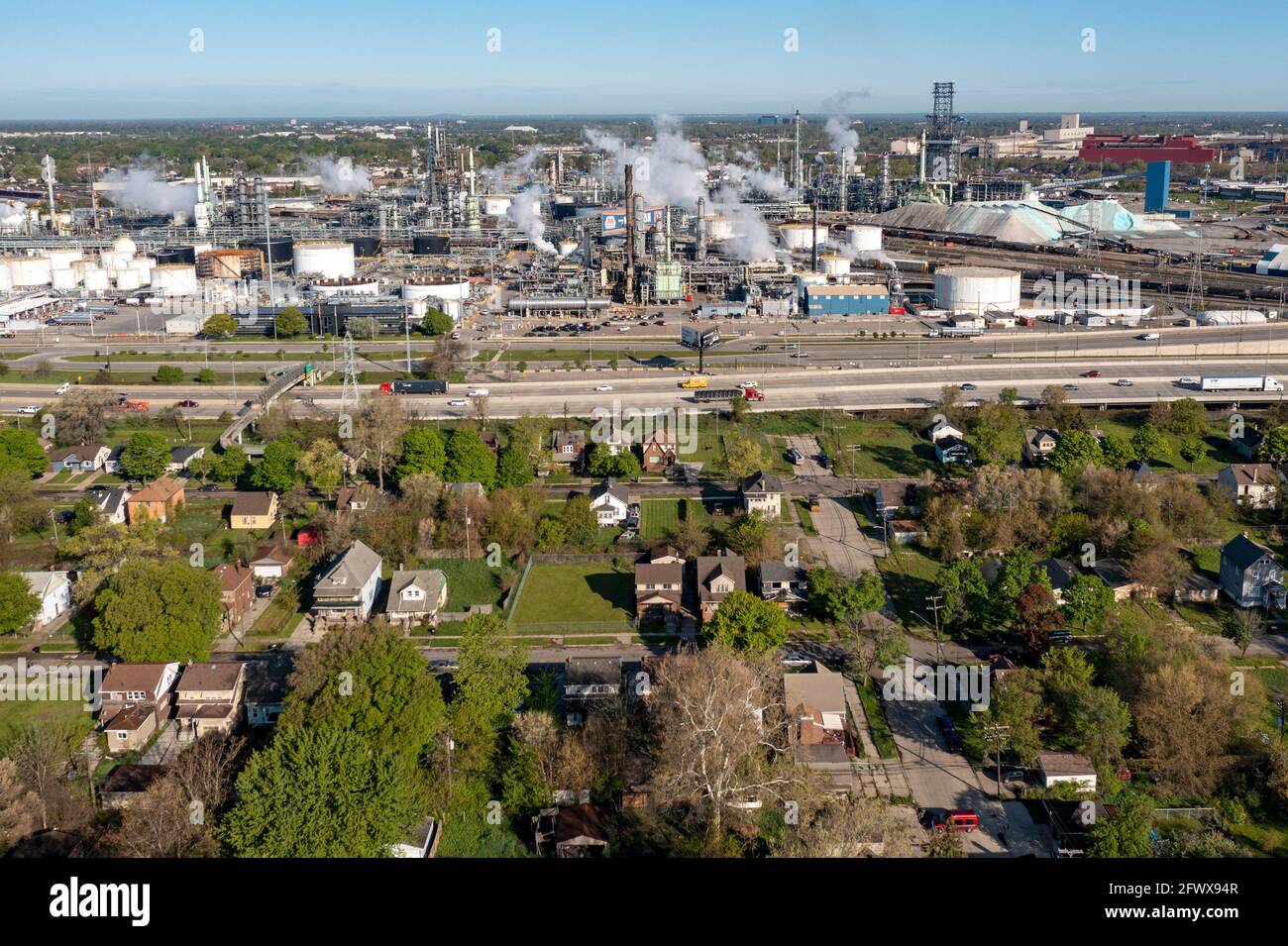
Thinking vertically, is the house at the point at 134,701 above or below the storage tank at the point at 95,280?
below

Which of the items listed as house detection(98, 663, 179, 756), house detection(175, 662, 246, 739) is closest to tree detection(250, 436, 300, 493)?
house detection(98, 663, 179, 756)

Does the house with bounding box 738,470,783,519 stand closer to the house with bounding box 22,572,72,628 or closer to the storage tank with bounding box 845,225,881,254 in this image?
the house with bounding box 22,572,72,628

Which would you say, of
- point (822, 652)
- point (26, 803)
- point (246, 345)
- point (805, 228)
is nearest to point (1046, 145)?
point (805, 228)

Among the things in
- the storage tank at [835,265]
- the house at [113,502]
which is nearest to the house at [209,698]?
the house at [113,502]

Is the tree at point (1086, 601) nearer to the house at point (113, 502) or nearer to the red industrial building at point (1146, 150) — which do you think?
the house at point (113, 502)

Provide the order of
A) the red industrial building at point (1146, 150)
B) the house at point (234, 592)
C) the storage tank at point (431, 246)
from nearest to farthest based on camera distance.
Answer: the house at point (234, 592)
the storage tank at point (431, 246)
the red industrial building at point (1146, 150)

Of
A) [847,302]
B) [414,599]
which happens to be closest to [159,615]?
[414,599]
